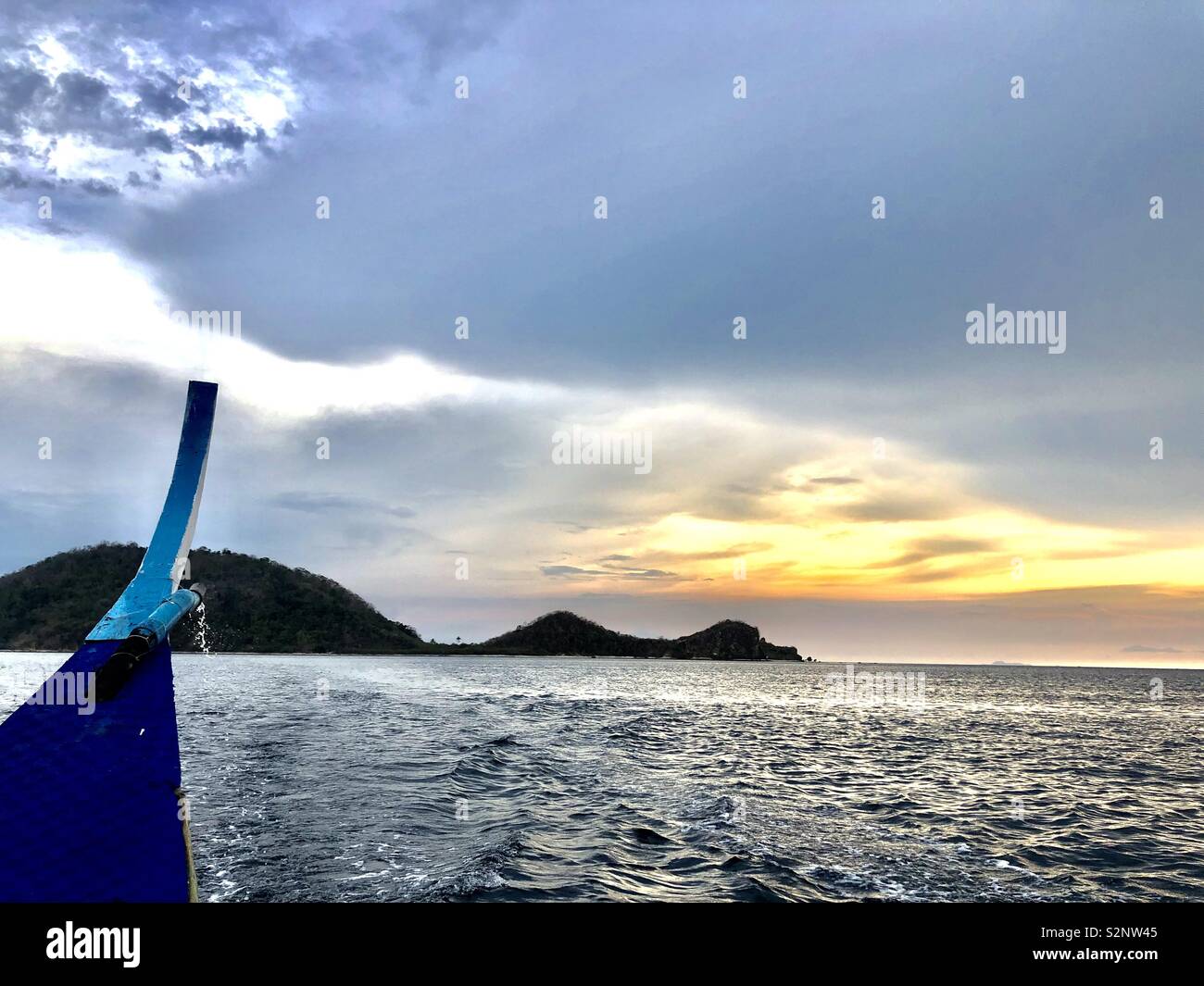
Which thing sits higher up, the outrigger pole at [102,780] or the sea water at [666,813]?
the outrigger pole at [102,780]

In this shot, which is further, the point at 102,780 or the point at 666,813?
the point at 666,813

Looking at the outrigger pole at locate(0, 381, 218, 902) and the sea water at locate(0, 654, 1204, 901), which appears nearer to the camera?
the outrigger pole at locate(0, 381, 218, 902)

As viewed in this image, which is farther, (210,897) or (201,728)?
(201,728)

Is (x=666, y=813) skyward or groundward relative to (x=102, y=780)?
groundward

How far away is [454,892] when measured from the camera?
47.0 feet

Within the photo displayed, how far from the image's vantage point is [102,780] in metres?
12.1

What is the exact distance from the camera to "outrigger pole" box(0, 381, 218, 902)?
35.8 feet

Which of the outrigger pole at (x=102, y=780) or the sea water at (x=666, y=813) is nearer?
the outrigger pole at (x=102, y=780)

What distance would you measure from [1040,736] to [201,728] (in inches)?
2422

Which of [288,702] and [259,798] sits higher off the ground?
[259,798]

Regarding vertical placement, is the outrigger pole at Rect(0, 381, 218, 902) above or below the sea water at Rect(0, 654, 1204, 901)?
above

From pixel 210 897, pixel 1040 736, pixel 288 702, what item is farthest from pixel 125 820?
pixel 1040 736

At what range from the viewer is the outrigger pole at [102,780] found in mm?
10914
